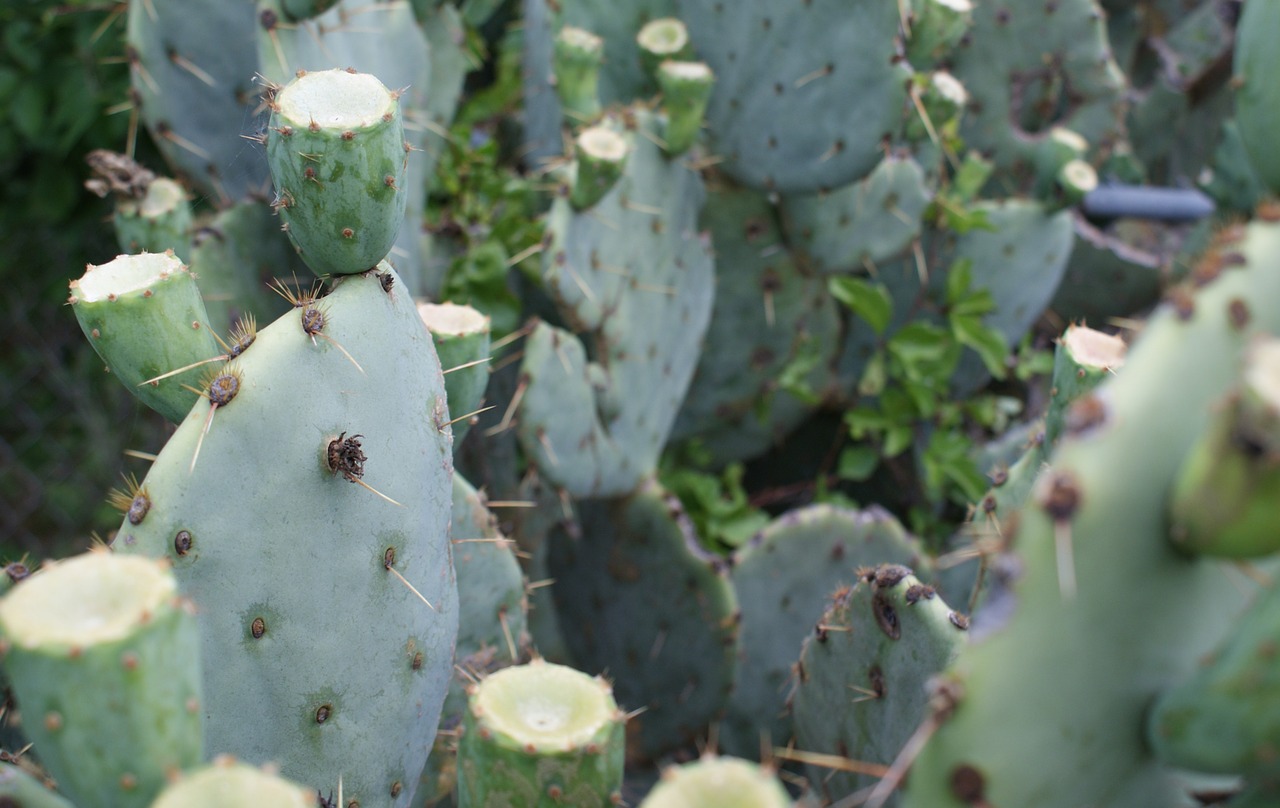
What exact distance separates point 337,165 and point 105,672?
0.51m

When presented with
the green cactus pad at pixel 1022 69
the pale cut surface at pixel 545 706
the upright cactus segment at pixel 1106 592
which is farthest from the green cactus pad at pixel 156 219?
the green cactus pad at pixel 1022 69

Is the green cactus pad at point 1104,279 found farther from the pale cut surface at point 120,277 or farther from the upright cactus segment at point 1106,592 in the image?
the pale cut surface at point 120,277

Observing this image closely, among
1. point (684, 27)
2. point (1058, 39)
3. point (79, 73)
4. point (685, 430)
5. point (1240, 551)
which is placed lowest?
point (685, 430)

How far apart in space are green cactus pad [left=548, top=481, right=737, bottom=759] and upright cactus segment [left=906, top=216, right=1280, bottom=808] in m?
1.34

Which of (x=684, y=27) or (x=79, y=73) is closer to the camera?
(x=684, y=27)

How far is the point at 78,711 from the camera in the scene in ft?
2.38

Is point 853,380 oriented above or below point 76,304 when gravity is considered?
below

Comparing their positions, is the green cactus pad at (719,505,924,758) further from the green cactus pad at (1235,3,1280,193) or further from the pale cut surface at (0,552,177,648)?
the pale cut surface at (0,552,177,648)

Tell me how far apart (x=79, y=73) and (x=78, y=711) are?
2.51m

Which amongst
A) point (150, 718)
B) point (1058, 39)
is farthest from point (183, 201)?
point (1058, 39)

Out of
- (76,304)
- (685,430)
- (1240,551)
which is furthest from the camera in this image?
(685,430)

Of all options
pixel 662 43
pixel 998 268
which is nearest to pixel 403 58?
pixel 662 43

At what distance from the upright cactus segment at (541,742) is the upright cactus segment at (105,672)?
0.27 m

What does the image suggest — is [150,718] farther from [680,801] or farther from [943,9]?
[943,9]
